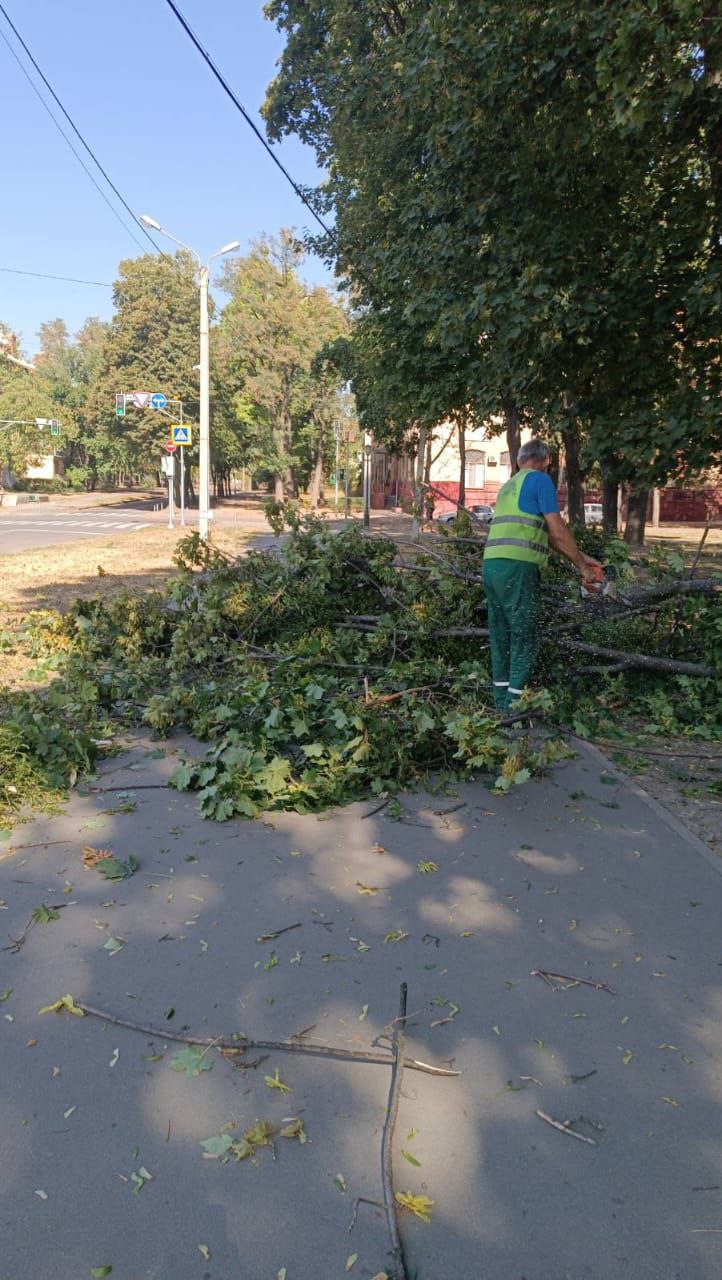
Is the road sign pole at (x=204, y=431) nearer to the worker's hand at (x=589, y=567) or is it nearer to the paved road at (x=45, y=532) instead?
the paved road at (x=45, y=532)

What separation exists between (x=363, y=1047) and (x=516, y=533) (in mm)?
3435

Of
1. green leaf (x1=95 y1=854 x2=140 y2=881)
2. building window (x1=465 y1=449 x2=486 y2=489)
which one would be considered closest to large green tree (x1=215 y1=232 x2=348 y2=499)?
building window (x1=465 y1=449 x2=486 y2=489)

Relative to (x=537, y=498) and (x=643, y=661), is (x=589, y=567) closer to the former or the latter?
(x=537, y=498)

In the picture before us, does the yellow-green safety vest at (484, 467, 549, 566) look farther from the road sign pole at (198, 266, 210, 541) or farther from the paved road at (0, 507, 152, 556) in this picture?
the road sign pole at (198, 266, 210, 541)

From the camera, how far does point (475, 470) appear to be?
2131 inches

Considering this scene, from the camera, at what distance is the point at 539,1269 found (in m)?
1.90

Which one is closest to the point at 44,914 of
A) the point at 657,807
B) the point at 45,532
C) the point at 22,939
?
the point at 22,939

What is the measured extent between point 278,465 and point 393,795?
49.4 m

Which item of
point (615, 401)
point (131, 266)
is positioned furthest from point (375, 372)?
point (131, 266)

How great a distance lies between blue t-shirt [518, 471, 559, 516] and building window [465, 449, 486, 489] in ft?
162

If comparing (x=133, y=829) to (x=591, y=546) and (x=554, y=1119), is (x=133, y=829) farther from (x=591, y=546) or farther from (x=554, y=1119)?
(x=591, y=546)

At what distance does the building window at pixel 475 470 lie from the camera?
5366 cm

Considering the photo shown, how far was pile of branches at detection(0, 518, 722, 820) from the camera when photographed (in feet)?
15.8

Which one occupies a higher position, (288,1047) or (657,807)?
(657,807)
